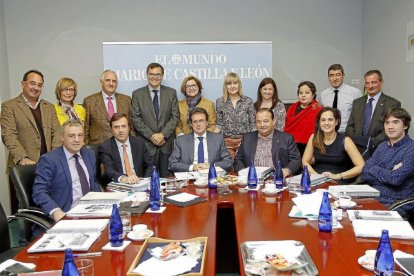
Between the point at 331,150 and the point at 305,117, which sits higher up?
the point at 305,117

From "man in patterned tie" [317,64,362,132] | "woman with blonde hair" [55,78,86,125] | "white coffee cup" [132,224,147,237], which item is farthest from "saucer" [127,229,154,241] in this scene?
"man in patterned tie" [317,64,362,132]

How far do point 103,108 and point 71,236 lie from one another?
266 cm

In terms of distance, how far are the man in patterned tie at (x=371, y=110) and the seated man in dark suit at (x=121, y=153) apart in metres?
2.29

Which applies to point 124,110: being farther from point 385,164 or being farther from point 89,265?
point 89,265

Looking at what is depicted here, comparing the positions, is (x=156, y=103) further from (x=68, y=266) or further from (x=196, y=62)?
(x=68, y=266)

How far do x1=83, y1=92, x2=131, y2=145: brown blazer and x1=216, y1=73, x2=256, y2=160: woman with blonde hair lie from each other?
3.62 ft

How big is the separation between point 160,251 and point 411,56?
13.1 feet

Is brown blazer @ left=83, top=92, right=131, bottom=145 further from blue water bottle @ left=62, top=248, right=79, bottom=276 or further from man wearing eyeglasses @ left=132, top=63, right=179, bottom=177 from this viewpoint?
blue water bottle @ left=62, top=248, right=79, bottom=276

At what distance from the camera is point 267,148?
3648 mm

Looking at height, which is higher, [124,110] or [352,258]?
[124,110]

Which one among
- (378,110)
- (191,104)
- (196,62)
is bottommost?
(378,110)

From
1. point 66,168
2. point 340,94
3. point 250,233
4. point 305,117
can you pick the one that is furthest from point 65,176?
point 340,94

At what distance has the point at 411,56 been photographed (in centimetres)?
447

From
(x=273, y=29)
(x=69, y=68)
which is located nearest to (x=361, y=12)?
(x=273, y=29)
